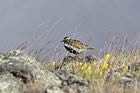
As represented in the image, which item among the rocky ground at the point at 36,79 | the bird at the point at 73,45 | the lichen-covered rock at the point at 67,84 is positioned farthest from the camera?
the bird at the point at 73,45

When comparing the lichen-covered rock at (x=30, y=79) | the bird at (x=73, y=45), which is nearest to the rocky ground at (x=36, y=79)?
the lichen-covered rock at (x=30, y=79)

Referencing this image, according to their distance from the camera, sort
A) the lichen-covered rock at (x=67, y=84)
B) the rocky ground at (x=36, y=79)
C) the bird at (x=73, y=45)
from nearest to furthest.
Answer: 1. the lichen-covered rock at (x=67, y=84)
2. the rocky ground at (x=36, y=79)
3. the bird at (x=73, y=45)

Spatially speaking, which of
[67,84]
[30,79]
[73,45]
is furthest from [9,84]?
[73,45]

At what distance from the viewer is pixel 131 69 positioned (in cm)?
770

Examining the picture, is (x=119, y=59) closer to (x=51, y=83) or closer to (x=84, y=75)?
(x=84, y=75)

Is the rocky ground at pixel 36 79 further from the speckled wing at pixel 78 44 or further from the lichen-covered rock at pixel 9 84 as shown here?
the speckled wing at pixel 78 44

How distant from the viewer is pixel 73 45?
9.77 metres

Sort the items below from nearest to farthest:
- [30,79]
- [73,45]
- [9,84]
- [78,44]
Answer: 1. [9,84]
2. [30,79]
3. [73,45]
4. [78,44]

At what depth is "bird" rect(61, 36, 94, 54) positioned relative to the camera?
9.74m

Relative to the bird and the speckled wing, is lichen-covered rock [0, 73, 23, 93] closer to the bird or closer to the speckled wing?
the bird

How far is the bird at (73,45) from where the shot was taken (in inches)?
384

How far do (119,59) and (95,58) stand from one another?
36.4 inches

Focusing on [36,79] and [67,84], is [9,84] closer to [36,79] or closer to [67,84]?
[36,79]

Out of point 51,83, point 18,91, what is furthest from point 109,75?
point 18,91
